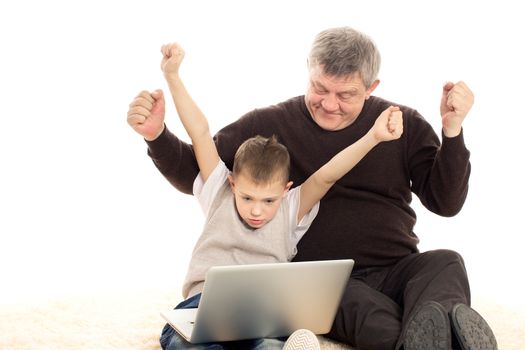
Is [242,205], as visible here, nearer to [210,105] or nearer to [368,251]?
[368,251]

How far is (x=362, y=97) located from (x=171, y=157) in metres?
0.55

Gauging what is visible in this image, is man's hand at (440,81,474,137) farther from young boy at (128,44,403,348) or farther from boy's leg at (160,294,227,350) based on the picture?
boy's leg at (160,294,227,350)

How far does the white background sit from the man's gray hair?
0.79 meters

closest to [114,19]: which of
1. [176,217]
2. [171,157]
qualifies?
[176,217]

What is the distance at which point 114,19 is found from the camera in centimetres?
309

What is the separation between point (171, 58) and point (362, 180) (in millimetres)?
654

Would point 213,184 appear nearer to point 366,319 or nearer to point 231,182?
point 231,182

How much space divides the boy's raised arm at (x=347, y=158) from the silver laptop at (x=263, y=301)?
0.32 meters

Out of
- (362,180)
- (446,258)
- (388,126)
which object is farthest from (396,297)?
(388,126)

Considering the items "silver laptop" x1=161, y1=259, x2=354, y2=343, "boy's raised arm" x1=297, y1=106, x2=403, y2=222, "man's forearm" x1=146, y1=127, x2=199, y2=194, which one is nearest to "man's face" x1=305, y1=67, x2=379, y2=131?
"boy's raised arm" x1=297, y1=106, x2=403, y2=222

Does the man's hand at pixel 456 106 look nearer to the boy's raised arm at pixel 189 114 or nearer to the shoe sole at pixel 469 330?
the shoe sole at pixel 469 330

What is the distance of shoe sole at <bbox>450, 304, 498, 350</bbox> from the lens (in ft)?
6.17

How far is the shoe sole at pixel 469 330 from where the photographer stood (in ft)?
6.17

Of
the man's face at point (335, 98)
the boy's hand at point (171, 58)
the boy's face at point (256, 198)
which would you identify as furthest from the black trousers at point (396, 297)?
the boy's hand at point (171, 58)
